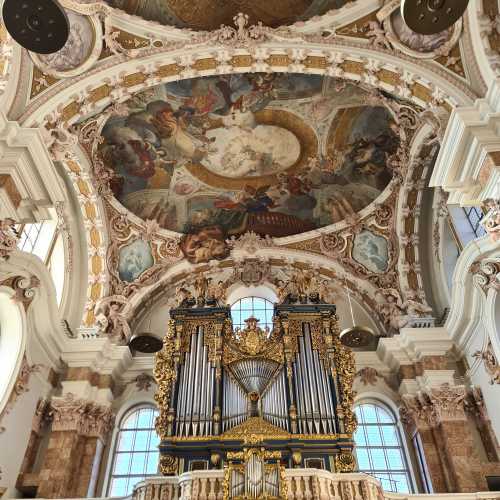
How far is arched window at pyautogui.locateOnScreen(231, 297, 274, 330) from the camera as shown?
14.3m

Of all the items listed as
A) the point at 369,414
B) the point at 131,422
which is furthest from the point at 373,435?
the point at 131,422

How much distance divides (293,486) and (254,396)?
7.02 ft

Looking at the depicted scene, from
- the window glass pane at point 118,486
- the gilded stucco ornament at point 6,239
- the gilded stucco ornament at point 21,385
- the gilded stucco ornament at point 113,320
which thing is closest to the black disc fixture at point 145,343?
the gilded stucco ornament at point 113,320

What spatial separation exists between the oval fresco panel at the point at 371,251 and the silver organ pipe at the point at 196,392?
5302 mm

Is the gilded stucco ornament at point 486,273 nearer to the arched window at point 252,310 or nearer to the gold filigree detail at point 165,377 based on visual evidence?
the arched window at point 252,310

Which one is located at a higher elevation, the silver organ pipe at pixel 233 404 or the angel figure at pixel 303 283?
the angel figure at pixel 303 283

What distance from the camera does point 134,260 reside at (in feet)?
46.6

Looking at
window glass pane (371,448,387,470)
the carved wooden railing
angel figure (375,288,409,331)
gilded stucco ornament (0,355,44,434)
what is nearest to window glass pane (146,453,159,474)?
the carved wooden railing

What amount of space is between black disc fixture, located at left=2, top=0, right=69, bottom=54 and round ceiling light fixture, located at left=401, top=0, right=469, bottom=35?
505cm

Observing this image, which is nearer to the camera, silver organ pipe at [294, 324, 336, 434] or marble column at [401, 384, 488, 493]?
silver organ pipe at [294, 324, 336, 434]

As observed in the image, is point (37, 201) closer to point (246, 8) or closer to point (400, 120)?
point (246, 8)

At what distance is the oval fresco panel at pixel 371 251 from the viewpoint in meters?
13.9

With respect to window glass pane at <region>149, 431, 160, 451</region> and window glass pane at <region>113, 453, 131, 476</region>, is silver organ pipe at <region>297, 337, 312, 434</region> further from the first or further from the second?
window glass pane at <region>113, 453, 131, 476</region>

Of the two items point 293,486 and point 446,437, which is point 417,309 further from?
point 293,486
